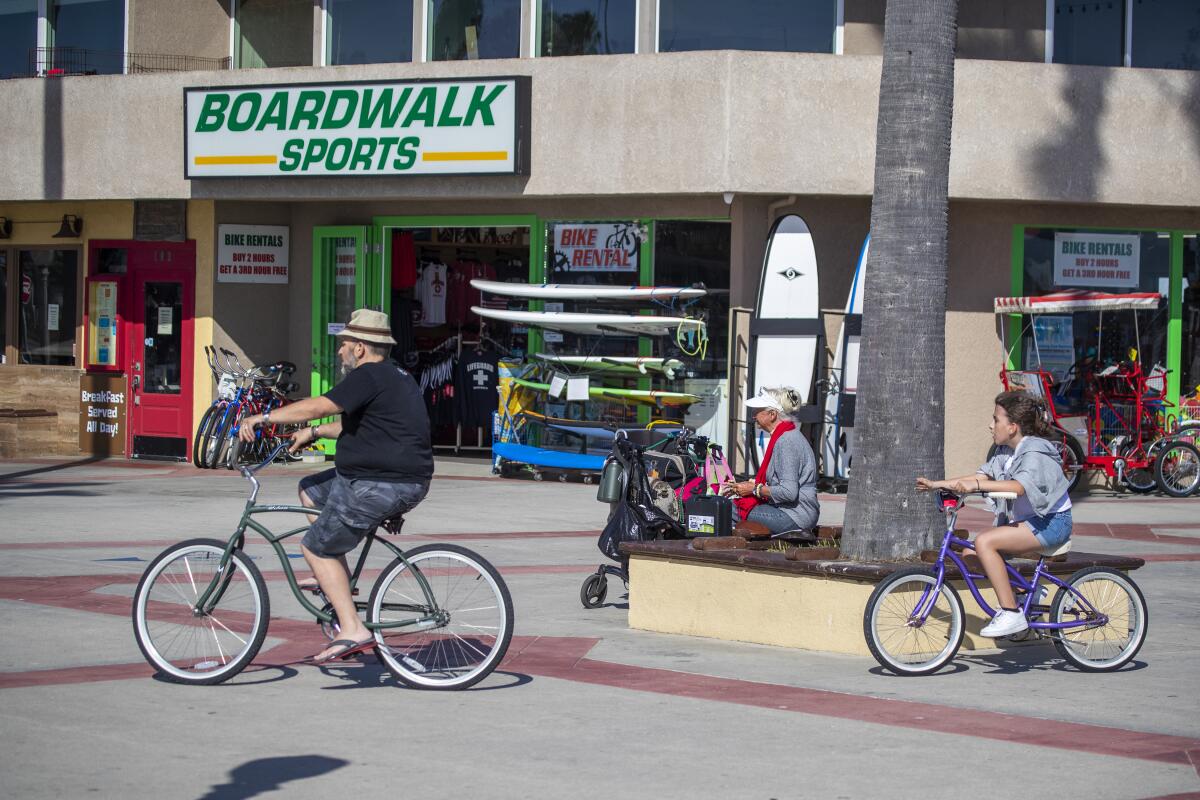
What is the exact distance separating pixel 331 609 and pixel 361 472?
0.73 m

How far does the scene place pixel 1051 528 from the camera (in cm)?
834

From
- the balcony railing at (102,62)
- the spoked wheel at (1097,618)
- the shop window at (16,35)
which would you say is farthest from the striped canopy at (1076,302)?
the shop window at (16,35)

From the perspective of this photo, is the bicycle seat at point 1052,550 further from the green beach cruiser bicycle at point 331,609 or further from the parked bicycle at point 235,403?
the parked bicycle at point 235,403

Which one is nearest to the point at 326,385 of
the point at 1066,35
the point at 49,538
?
the point at 49,538

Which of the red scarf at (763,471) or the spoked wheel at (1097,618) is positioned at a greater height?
the red scarf at (763,471)

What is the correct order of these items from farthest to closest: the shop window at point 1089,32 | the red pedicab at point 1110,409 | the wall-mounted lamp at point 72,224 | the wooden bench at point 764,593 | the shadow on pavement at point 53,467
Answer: the wall-mounted lamp at point 72,224 → the shop window at point 1089,32 → the shadow on pavement at point 53,467 → the red pedicab at point 1110,409 → the wooden bench at point 764,593

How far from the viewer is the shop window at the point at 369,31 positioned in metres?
20.0

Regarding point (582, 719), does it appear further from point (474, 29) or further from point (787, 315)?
point (474, 29)

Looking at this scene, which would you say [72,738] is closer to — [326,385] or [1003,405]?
[1003,405]

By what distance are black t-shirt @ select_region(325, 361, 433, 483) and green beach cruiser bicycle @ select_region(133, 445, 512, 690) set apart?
0.30 m

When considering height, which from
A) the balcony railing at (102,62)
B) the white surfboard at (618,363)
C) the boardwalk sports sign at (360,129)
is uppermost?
the balcony railing at (102,62)

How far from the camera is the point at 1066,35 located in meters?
18.8

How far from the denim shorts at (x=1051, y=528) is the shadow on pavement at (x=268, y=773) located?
413cm

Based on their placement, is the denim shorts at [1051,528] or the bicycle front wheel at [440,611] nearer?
the bicycle front wheel at [440,611]
